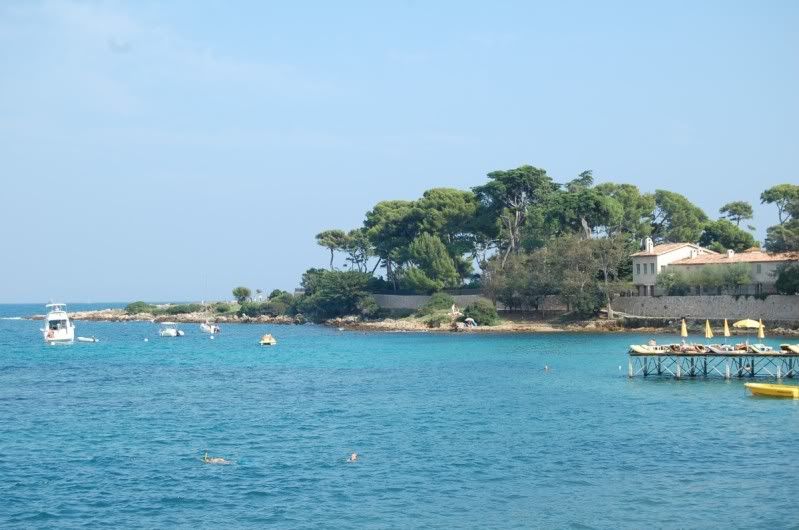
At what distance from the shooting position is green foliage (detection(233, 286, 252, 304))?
511 ft

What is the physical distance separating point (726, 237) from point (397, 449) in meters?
84.9

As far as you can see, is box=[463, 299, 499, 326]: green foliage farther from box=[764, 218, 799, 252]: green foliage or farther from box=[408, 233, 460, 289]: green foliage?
box=[764, 218, 799, 252]: green foliage

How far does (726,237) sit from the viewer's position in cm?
→ 10688

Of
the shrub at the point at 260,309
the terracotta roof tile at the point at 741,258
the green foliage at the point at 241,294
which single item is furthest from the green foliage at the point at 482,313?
the green foliage at the point at 241,294

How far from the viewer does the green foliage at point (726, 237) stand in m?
107

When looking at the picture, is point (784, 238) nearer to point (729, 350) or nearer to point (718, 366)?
point (718, 366)

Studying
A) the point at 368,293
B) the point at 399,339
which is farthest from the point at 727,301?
the point at 368,293

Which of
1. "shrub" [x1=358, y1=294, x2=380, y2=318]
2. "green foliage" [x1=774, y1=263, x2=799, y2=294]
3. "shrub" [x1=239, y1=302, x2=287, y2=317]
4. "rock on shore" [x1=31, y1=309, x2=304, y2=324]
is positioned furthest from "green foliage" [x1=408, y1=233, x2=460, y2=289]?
"green foliage" [x1=774, y1=263, x2=799, y2=294]

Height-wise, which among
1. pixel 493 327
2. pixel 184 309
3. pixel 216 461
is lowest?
pixel 216 461

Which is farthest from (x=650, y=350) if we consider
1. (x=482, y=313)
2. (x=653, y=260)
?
(x=482, y=313)

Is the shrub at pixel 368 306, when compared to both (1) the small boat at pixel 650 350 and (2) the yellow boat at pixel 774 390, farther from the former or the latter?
(2) the yellow boat at pixel 774 390

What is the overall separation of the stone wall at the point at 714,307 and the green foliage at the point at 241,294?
80.5m

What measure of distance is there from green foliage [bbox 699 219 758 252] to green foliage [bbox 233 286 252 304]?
7884 cm

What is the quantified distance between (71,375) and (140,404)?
54.0 feet
